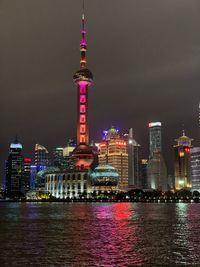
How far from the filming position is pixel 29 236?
6206 cm

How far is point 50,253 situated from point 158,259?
34.8ft

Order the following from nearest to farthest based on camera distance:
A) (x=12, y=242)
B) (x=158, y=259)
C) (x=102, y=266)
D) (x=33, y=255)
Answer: (x=102, y=266)
(x=158, y=259)
(x=33, y=255)
(x=12, y=242)

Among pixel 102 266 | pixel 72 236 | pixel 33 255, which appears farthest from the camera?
pixel 72 236

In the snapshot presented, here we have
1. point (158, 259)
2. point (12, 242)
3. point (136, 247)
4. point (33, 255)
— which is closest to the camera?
point (158, 259)

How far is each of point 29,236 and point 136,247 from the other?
1829 centimetres

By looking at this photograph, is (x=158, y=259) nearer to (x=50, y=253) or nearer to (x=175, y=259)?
(x=175, y=259)

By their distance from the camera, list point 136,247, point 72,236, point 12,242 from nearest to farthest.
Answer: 1. point 136,247
2. point 12,242
3. point 72,236

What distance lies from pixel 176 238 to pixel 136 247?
10360 millimetres

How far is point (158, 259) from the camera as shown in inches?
1636

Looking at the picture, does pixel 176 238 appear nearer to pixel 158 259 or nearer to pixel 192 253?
pixel 192 253


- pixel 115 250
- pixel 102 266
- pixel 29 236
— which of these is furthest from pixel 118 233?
pixel 102 266

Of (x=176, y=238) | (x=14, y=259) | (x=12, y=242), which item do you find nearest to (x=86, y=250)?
(x=14, y=259)

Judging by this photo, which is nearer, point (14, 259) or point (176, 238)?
point (14, 259)

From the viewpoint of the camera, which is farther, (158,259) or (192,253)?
(192,253)
